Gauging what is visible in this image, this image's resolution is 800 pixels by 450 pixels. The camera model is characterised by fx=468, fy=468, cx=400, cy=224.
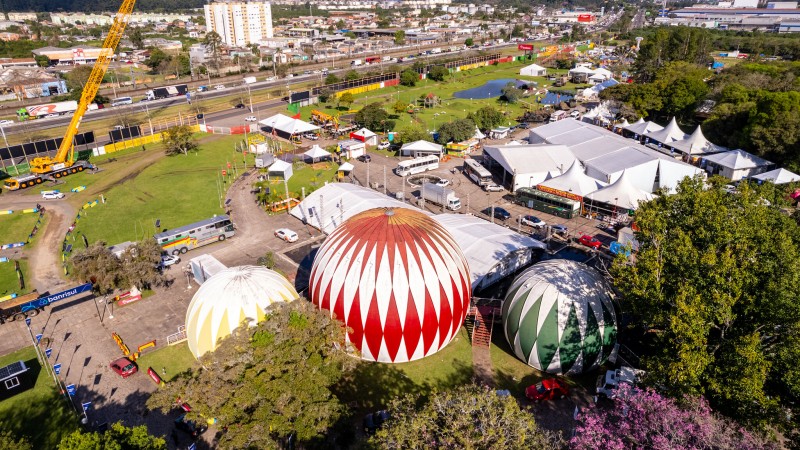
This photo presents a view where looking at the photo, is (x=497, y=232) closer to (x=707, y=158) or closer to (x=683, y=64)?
(x=707, y=158)

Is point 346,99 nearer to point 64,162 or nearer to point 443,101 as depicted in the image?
point 443,101

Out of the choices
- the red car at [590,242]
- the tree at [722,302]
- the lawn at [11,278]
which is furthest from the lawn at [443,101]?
the tree at [722,302]

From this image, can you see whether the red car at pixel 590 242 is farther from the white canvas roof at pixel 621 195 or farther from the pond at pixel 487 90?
the pond at pixel 487 90

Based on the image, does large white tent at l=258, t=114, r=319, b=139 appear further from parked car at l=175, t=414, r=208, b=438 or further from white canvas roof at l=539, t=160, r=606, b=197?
parked car at l=175, t=414, r=208, b=438

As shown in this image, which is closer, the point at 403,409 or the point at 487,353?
the point at 403,409

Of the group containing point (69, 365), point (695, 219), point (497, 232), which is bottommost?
point (69, 365)

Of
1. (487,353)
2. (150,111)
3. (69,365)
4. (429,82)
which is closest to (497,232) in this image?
(487,353)
